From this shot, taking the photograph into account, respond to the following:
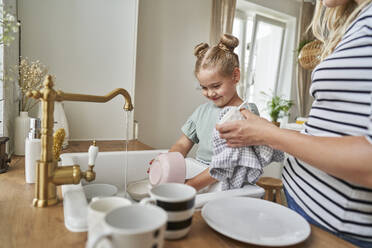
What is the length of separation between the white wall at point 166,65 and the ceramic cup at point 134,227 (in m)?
1.95

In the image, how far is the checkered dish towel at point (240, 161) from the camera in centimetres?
74

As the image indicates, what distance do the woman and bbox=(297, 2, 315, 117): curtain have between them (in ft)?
11.6

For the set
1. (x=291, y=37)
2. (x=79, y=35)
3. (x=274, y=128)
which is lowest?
(x=274, y=128)

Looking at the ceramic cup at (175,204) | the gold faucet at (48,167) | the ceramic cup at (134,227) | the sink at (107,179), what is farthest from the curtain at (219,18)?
the ceramic cup at (134,227)

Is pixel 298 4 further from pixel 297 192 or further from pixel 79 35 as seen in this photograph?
pixel 297 192

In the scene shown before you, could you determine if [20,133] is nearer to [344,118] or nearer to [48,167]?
[48,167]

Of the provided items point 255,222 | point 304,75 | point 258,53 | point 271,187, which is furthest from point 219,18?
point 255,222

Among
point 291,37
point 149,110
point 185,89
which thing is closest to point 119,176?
point 149,110

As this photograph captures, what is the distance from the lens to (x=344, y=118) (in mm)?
632

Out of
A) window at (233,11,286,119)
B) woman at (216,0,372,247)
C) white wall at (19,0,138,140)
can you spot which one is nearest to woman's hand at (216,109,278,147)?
woman at (216,0,372,247)

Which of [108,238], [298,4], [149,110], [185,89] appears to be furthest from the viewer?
[298,4]

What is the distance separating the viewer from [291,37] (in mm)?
4012

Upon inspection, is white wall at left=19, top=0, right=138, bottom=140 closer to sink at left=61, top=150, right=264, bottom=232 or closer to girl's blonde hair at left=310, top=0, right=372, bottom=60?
sink at left=61, top=150, right=264, bottom=232

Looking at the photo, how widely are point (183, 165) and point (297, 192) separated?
0.34 metres
